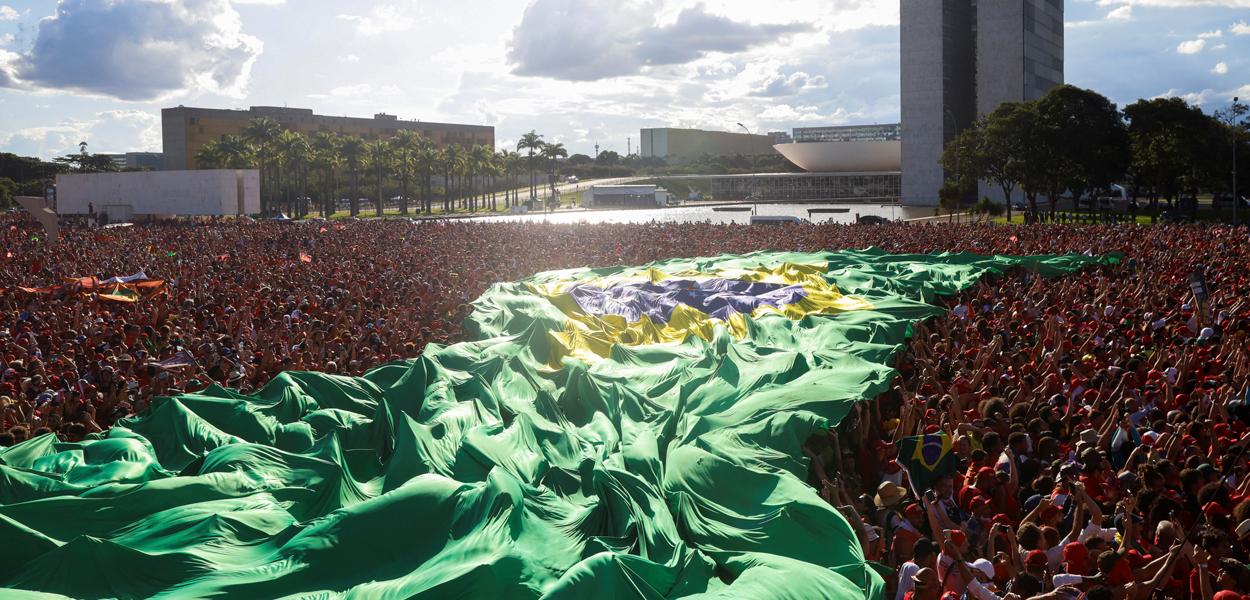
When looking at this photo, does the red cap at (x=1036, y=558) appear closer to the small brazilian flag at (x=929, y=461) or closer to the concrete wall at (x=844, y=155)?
the small brazilian flag at (x=929, y=461)

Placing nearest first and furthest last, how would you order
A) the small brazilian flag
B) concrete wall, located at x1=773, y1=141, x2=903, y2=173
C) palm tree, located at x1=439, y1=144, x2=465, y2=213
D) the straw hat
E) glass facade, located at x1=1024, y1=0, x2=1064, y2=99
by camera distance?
the straw hat → the small brazilian flag → glass facade, located at x1=1024, y1=0, x2=1064, y2=99 → palm tree, located at x1=439, y1=144, x2=465, y2=213 → concrete wall, located at x1=773, y1=141, x2=903, y2=173

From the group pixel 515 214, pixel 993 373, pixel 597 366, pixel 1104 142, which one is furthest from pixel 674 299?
pixel 515 214

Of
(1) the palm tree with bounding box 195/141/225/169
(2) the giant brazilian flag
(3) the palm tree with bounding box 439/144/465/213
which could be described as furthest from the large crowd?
(3) the palm tree with bounding box 439/144/465/213

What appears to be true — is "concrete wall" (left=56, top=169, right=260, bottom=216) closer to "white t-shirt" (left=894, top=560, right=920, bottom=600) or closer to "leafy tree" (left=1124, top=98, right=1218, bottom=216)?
"leafy tree" (left=1124, top=98, right=1218, bottom=216)

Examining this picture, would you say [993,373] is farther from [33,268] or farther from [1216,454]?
[33,268]

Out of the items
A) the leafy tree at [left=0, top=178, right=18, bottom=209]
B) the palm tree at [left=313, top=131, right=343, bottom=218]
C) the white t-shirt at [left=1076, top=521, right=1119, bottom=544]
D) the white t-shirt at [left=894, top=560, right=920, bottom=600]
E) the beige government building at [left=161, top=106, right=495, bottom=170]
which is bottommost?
the white t-shirt at [left=894, top=560, right=920, bottom=600]

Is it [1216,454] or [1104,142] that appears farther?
[1104,142]

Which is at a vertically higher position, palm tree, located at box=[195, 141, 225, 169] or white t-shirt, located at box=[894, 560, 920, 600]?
palm tree, located at box=[195, 141, 225, 169]
